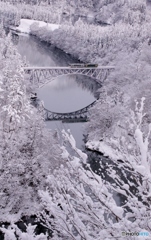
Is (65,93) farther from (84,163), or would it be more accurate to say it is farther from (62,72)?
(84,163)

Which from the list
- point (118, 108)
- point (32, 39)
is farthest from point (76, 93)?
point (32, 39)

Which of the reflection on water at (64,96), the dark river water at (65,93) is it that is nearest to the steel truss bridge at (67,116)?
the dark river water at (65,93)

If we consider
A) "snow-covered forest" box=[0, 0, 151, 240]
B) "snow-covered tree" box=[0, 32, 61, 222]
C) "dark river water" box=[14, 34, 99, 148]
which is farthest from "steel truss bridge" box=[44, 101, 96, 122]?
"snow-covered tree" box=[0, 32, 61, 222]

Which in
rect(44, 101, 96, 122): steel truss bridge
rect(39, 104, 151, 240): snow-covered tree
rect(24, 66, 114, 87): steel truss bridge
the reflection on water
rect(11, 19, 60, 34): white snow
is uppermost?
rect(11, 19, 60, 34): white snow

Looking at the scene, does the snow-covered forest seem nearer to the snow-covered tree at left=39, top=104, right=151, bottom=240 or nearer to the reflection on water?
the snow-covered tree at left=39, top=104, right=151, bottom=240

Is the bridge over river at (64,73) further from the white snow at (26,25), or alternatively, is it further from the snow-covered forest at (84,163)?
the white snow at (26,25)

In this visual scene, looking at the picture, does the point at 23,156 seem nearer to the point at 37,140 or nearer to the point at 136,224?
the point at 37,140
